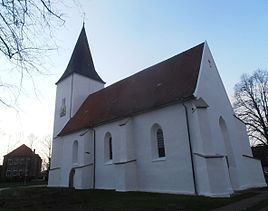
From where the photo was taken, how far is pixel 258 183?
1617cm

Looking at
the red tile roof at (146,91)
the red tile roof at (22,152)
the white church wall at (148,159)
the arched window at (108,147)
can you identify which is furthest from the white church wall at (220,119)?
the red tile roof at (22,152)

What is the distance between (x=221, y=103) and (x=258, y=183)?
234 inches

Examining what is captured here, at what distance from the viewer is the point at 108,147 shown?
59.0 feet

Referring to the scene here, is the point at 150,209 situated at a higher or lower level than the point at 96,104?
lower

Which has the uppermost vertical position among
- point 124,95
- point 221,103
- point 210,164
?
point 124,95

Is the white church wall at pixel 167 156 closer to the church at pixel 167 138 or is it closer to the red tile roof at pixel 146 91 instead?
the church at pixel 167 138

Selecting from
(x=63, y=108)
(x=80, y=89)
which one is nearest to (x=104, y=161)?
(x=63, y=108)

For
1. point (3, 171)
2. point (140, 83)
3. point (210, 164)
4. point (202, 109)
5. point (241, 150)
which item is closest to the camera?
point (210, 164)

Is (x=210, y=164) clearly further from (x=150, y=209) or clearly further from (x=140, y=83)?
(x=140, y=83)

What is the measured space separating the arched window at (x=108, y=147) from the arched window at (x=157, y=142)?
3968mm

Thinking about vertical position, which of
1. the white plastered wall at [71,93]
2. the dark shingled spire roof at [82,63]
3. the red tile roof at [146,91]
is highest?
the dark shingled spire roof at [82,63]

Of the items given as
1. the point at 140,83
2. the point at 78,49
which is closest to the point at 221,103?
the point at 140,83

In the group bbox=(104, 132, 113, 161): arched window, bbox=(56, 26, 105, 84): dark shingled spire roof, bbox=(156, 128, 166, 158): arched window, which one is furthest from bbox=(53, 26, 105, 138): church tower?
bbox=(156, 128, 166, 158): arched window

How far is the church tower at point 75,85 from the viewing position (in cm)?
2509
